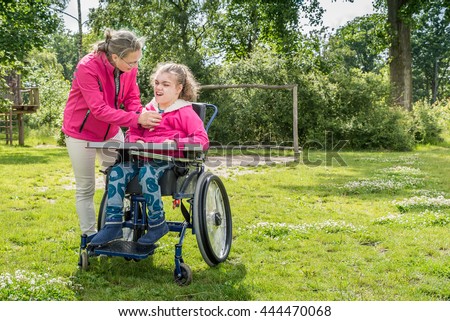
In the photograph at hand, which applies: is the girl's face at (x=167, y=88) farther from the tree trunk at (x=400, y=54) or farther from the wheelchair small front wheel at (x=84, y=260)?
the tree trunk at (x=400, y=54)

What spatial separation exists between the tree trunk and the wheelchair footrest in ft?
61.4

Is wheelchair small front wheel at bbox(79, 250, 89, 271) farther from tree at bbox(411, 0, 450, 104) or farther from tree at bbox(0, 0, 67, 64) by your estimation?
tree at bbox(411, 0, 450, 104)

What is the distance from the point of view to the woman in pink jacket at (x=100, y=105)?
13.4ft

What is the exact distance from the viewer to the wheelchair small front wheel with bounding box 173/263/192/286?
153 inches

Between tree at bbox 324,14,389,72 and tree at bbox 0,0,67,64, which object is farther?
tree at bbox 324,14,389,72

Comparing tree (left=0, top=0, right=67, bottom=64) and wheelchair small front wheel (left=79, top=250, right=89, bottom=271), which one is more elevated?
tree (left=0, top=0, right=67, bottom=64)

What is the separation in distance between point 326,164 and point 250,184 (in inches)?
170

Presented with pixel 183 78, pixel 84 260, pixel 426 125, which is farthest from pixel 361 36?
pixel 84 260

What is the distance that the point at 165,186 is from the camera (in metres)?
3.96

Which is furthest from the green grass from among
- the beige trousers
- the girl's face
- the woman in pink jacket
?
the girl's face

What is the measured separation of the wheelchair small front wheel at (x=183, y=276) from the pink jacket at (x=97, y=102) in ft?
3.73

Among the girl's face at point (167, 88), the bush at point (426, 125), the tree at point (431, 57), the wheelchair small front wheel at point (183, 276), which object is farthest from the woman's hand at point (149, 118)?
the tree at point (431, 57)

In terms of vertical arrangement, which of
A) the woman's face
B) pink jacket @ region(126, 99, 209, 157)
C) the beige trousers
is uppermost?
the woman's face

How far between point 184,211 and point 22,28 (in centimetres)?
1371
